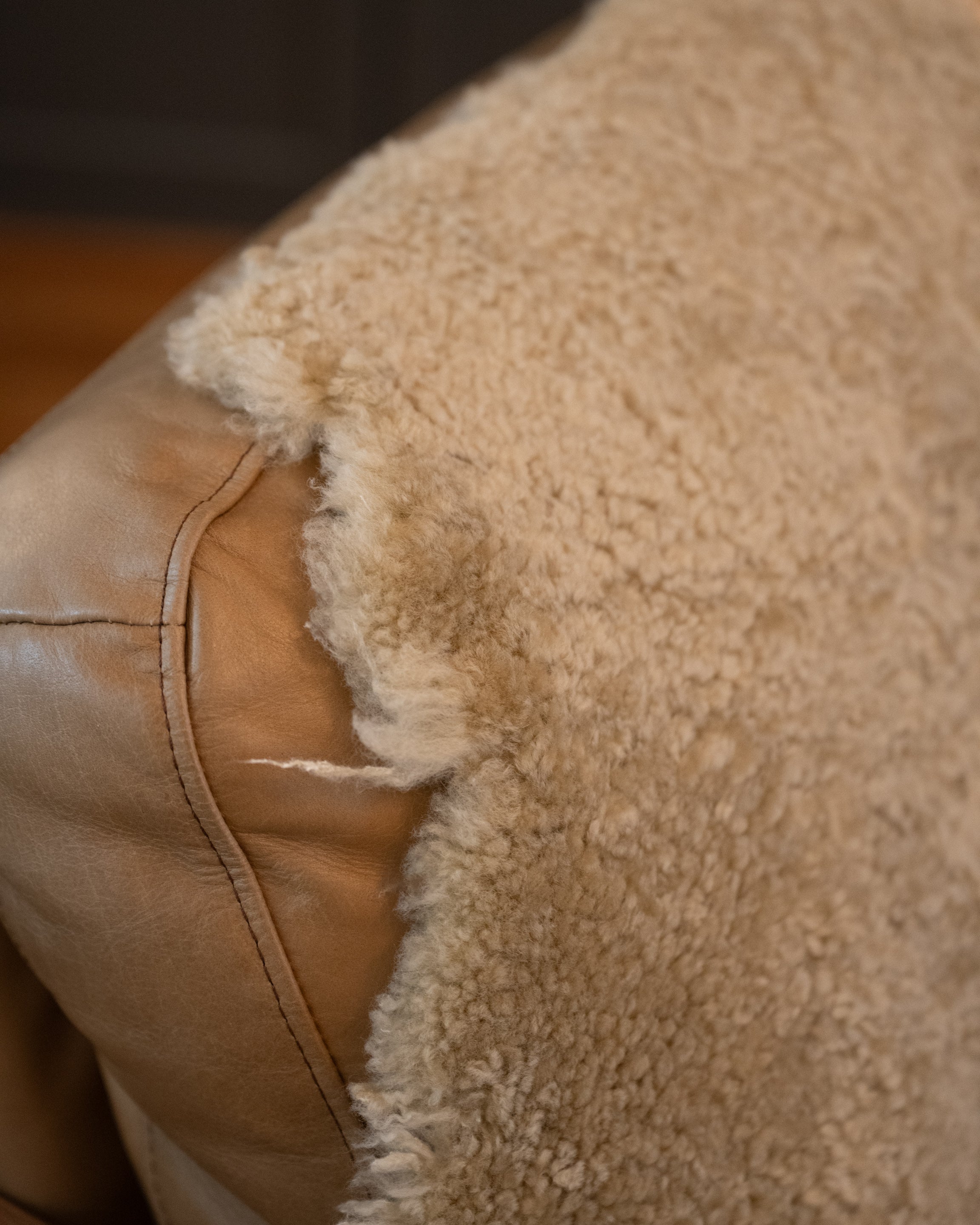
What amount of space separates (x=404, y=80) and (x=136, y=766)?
188 cm

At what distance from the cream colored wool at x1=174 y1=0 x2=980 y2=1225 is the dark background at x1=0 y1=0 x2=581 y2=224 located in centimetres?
148

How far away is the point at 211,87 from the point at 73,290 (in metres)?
0.48

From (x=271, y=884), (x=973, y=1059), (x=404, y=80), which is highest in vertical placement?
(x=404, y=80)

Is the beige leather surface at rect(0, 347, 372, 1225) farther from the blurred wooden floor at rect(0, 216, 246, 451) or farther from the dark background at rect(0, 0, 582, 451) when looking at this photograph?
the dark background at rect(0, 0, 582, 451)

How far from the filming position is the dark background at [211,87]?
1822mm

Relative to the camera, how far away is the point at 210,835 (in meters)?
0.40

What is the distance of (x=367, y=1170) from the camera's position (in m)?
0.43

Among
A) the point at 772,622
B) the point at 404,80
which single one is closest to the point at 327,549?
the point at 772,622

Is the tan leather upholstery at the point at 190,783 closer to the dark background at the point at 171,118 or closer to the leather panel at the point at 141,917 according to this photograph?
the leather panel at the point at 141,917

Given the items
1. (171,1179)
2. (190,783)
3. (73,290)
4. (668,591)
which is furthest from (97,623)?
(73,290)

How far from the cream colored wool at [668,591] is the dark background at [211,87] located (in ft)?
4.84

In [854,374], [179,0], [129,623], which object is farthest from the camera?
[179,0]

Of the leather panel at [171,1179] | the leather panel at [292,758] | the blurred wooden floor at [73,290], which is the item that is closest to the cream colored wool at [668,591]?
the leather panel at [292,758]

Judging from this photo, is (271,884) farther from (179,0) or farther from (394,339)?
(179,0)
